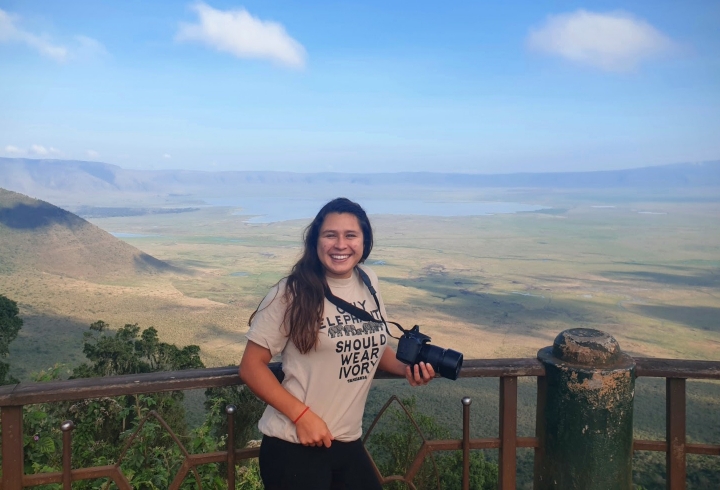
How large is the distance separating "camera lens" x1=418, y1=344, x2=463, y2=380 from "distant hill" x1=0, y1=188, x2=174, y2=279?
8161cm

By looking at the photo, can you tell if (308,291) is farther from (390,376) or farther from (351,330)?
(390,376)

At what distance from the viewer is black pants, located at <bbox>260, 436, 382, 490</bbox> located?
221cm

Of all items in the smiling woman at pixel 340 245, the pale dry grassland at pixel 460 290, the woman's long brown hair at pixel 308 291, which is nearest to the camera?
the woman's long brown hair at pixel 308 291

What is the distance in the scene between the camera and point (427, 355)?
238cm

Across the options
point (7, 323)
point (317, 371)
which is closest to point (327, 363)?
point (317, 371)

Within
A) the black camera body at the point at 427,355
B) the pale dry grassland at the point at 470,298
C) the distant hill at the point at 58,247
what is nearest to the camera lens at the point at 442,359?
the black camera body at the point at 427,355

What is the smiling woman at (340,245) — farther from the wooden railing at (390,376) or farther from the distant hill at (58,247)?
the distant hill at (58,247)

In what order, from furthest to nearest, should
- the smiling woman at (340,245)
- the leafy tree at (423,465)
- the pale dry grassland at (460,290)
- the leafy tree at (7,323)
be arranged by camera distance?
the pale dry grassland at (460,290), the leafy tree at (7,323), the leafy tree at (423,465), the smiling woman at (340,245)

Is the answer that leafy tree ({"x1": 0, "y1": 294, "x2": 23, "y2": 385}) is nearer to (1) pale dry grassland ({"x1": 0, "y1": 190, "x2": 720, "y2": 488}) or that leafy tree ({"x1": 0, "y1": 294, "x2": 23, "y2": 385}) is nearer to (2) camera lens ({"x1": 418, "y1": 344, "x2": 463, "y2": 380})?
(1) pale dry grassland ({"x1": 0, "y1": 190, "x2": 720, "y2": 488})

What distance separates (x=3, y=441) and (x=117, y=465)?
411 mm

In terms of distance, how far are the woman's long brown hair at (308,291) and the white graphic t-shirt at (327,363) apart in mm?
36

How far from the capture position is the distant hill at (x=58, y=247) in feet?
257

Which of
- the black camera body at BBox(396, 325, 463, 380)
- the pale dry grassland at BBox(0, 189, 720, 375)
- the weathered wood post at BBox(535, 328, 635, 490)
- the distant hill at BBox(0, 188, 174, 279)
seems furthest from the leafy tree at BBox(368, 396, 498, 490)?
the distant hill at BBox(0, 188, 174, 279)

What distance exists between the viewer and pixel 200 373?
94.4 inches
